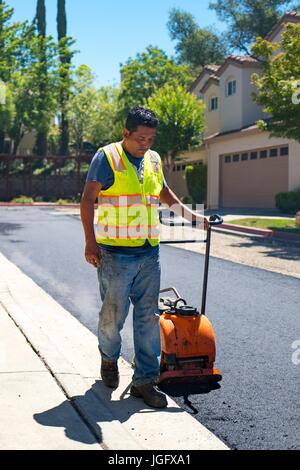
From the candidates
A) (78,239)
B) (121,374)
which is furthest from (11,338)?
(78,239)

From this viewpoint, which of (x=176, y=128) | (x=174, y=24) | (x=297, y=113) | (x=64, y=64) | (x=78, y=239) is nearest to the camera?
(x=78, y=239)

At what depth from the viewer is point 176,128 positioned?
34.8 m

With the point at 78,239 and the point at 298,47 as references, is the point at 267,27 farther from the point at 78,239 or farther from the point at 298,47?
the point at 78,239

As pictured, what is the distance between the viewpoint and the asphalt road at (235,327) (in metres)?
3.95

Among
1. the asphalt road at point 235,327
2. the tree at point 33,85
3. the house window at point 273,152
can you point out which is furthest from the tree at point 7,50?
the asphalt road at point 235,327

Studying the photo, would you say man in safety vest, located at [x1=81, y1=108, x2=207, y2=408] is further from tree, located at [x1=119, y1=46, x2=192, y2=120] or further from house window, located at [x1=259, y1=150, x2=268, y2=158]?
tree, located at [x1=119, y1=46, x2=192, y2=120]

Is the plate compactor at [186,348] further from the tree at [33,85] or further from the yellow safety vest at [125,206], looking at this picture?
the tree at [33,85]

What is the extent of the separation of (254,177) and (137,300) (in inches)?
984

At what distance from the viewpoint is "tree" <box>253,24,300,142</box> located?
57.2 ft

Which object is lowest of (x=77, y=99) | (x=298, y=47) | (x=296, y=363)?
(x=296, y=363)

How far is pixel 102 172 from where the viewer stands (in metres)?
4.09

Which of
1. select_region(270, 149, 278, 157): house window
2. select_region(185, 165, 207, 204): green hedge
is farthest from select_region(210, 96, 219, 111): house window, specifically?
select_region(270, 149, 278, 157): house window

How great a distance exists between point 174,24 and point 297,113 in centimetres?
4788

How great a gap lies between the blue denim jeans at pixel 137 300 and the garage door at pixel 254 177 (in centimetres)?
2263
